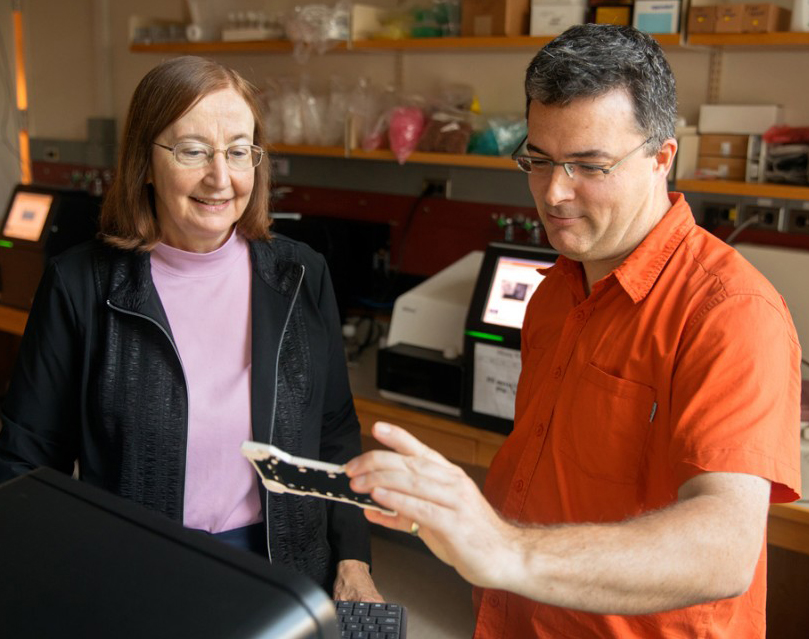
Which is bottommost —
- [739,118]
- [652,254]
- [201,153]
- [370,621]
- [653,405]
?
[370,621]

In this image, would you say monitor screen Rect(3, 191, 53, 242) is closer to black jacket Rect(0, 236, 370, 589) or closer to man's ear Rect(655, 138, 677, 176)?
black jacket Rect(0, 236, 370, 589)

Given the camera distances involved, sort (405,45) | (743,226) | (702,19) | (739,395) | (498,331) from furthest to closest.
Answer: (405,45), (743,226), (702,19), (498,331), (739,395)

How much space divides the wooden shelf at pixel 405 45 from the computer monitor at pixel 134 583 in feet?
7.23

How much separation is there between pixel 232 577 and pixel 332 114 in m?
2.89

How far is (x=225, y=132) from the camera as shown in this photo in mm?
1396

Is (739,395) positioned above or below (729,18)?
below

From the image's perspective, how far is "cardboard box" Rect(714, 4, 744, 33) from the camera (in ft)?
7.67

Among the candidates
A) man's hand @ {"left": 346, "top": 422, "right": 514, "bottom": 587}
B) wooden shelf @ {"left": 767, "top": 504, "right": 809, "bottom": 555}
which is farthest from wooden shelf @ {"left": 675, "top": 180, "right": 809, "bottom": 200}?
man's hand @ {"left": 346, "top": 422, "right": 514, "bottom": 587}

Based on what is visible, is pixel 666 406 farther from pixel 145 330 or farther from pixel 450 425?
pixel 450 425

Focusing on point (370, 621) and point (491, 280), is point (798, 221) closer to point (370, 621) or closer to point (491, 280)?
point (491, 280)

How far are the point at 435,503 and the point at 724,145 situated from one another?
220 centimetres

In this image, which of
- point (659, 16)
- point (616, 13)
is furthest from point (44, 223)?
point (659, 16)

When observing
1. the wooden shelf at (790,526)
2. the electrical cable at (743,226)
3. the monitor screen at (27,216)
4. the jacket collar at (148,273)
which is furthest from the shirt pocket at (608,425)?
the monitor screen at (27,216)

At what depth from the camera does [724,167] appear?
2576mm
